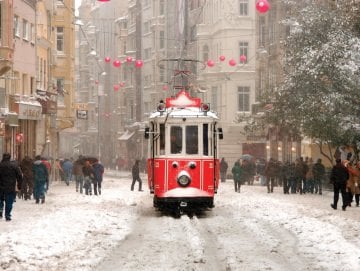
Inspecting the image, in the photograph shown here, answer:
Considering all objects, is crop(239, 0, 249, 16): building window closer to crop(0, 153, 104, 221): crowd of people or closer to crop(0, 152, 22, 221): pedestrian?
crop(0, 153, 104, 221): crowd of people

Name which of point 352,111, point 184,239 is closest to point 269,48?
→ point 352,111

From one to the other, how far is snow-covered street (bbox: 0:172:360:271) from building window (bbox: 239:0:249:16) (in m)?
41.1

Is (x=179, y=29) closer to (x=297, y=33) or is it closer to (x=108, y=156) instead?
(x=108, y=156)

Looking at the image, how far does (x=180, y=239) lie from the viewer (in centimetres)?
1909

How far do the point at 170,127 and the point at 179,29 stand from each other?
5738 cm

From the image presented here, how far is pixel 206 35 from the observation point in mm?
73812

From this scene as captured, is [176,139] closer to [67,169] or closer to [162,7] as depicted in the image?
[67,169]

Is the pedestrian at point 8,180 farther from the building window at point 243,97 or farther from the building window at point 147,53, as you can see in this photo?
the building window at point 147,53

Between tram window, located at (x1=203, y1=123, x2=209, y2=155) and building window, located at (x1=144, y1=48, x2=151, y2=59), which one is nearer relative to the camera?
tram window, located at (x1=203, y1=123, x2=209, y2=155)

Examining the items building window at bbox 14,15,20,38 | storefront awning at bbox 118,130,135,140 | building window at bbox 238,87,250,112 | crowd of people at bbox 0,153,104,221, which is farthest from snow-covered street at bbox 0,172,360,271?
storefront awning at bbox 118,130,135,140

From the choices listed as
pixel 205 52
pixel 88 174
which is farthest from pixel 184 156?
pixel 205 52

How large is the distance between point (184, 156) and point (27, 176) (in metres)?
9.46

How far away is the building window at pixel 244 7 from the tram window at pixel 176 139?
4460 centimetres

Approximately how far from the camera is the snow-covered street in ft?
49.2
